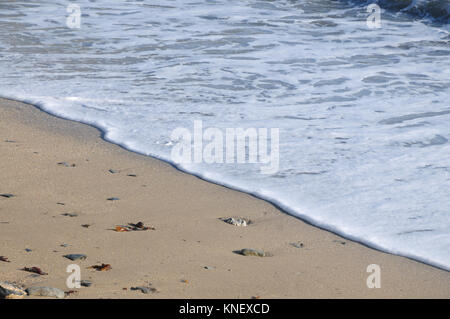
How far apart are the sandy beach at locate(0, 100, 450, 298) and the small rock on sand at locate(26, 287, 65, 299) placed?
63mm

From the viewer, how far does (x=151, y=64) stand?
808 centimetres

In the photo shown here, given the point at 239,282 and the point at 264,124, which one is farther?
the point at 264,124

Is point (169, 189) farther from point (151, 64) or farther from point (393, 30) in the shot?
point (393, 30)

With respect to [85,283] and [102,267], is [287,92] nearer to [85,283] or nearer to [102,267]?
[102,267]

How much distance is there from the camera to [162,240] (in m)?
3.45

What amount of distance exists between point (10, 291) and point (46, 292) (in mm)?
142

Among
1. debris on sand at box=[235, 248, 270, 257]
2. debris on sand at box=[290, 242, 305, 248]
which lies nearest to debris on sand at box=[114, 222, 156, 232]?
debris on sand at box=[235, 248, 270, 257]

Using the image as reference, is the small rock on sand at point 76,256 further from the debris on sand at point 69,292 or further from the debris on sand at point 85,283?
the debris on sand at point 69,292

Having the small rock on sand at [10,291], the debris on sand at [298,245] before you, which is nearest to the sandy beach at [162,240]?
the debris on sand at [298,245]

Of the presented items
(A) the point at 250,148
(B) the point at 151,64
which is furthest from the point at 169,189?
(B) the point at 151,64

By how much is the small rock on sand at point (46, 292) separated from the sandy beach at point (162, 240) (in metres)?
0.06

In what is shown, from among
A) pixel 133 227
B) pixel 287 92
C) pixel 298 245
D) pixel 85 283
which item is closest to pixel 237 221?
pixel 298 245

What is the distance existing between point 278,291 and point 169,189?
1511mm
